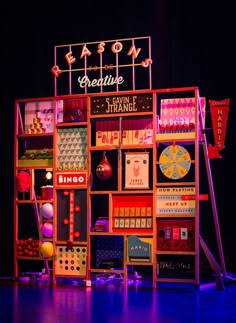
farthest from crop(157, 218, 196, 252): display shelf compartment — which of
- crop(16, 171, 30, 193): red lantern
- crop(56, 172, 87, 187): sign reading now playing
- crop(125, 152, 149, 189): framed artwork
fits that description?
crop(16, 171, 30, 193): red lantern

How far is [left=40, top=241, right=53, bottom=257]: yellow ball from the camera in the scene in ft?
25.4

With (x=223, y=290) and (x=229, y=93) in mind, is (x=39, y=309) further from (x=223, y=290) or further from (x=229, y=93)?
(x=229, y=93)

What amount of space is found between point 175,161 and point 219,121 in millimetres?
1042

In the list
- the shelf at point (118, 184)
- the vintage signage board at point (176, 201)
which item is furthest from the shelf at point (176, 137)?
the vintage signage board at point (176, 201)

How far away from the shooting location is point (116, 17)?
8.55 metres

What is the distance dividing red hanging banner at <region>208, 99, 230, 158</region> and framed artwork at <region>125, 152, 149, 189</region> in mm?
1097

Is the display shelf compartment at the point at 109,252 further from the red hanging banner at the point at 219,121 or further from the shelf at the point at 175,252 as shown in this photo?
the red hanging banner at the point at 219,121

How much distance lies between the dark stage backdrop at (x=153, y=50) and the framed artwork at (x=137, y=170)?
1.13 meters

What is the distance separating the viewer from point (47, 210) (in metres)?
7.88

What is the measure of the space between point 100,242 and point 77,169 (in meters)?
1.00

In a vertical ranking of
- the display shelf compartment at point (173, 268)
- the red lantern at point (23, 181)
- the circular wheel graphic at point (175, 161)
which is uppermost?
the circular wheel graphic at point (175, 161)

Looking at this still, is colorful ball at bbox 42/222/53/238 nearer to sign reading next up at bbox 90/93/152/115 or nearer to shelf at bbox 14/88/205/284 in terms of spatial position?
shelf at bbox 14/88/205/284

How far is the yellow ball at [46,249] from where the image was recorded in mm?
7754

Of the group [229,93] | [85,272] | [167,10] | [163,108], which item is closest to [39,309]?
[85,272]
